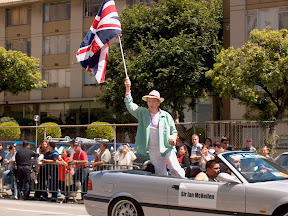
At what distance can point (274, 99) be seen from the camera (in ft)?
71.4

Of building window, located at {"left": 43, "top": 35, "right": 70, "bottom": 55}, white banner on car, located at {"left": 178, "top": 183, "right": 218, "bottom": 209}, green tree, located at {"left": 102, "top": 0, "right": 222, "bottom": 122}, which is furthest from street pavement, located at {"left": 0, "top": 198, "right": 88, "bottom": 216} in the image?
building window, located at {"left": 43, "top": 35, "right": 70, "bottom": 55}

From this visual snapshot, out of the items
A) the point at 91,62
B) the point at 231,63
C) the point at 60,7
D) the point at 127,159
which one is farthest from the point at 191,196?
the point at 60,7

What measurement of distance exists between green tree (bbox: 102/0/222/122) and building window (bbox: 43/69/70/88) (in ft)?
30.1

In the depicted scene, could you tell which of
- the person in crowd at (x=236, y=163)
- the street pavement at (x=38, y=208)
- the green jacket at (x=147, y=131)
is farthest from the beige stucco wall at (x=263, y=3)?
the person in crowd at (x=236, y=163)

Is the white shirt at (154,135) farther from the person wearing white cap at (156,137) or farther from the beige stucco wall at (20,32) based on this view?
the beige stucco wall at (20,32)

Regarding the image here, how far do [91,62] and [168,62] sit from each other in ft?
56.9

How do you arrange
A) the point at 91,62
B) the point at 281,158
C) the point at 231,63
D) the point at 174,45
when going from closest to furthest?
the point at 91,62
the point at 281,158
the point at 231,63
the point at 174,45

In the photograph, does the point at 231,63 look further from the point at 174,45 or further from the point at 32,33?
the point at 32,33

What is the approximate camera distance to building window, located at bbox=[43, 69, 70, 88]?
39.2 metres

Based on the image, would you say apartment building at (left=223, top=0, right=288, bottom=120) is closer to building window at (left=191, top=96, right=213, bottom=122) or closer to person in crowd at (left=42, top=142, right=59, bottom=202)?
building window at (left=191, top=96, right=213, bottom=122)

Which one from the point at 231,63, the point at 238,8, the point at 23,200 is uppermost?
the point at 238,8

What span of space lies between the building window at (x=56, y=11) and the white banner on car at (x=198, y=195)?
33324mm

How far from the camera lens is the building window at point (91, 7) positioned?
37.8m

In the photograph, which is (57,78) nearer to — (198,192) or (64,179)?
(64,179)
